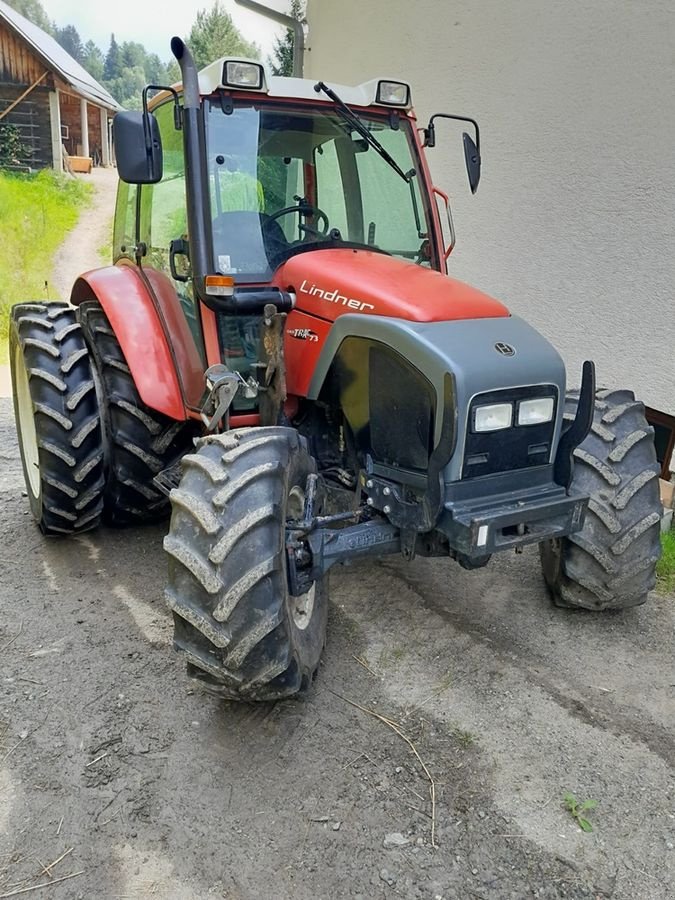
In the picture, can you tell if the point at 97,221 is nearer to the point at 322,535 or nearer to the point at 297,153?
the point at 297,153

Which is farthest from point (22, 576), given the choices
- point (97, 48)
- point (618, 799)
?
point (97, 48)

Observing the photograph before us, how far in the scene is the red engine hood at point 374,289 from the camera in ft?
9.09

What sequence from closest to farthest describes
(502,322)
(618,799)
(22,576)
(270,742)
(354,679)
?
1. (618,799)
2. (270,742)
3. (502,322)
4. (354,679)
5. (22,576)

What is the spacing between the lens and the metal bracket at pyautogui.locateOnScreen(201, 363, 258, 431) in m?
3.11

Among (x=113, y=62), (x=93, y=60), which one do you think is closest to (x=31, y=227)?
(x=93, y=60)

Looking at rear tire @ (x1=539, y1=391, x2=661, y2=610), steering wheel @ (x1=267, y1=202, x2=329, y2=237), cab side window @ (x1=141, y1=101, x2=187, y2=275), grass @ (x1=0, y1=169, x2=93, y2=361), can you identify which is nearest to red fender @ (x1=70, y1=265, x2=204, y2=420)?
cab side window @ (x1=141, y1=101, x2=187, y2=275)

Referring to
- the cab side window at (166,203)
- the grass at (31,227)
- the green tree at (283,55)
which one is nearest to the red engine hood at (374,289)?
the cab side window at (166,203)

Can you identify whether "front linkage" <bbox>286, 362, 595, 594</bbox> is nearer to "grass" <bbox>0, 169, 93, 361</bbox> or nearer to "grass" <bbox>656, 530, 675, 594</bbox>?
"grass" <bbox>656, 530, 675, 594</bbox>

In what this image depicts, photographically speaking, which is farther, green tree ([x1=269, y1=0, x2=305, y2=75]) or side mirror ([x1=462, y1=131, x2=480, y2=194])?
green tree ([x1=269, y1=0, x2=305, y2=75])

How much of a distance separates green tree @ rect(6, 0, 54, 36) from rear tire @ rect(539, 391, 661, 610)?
10619 cm

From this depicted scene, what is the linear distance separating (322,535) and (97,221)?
17429 millimetres

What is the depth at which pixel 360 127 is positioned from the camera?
3377 millimetres

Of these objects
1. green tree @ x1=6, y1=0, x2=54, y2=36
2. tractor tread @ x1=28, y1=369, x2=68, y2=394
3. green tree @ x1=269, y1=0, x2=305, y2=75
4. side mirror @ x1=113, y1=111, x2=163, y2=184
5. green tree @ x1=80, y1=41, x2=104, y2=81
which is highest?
green tree @ x1=6, y1=0, x2=54, y2=36

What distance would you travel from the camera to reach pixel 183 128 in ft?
10.1
